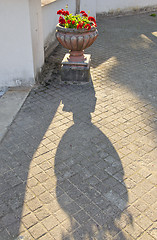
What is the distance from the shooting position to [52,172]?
12.4 ft

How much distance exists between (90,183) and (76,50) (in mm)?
3583

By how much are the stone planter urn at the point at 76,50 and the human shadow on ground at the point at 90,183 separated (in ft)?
5.56

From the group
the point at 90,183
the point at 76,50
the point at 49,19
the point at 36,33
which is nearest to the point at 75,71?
the point at 76,50

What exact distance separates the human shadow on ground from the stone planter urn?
5.56 ft

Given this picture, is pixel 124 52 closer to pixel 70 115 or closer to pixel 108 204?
pixel 70 115

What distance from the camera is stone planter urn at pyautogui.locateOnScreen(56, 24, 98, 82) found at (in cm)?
577

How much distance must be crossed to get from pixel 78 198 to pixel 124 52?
A: 6160 millimetres

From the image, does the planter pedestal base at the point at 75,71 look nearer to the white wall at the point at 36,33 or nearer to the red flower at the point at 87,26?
the white wall at the point at 36,33

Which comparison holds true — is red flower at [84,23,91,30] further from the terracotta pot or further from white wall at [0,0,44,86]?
white wall at [0,0,44,86]

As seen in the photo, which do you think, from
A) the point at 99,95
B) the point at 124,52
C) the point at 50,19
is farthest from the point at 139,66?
the point at 50,19

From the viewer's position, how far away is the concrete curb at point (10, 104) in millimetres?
4805

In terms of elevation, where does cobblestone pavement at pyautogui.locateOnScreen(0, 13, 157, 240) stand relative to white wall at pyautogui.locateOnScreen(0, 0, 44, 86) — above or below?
below

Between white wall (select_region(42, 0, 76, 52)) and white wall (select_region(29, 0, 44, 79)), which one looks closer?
white wall (select_region(29, 0, 44, 79))

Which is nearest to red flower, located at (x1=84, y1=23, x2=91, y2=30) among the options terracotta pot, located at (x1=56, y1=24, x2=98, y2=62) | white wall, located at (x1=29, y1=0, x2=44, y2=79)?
terracotta pot, located at (x1=56, y1=24, x2=98, y2=62)
